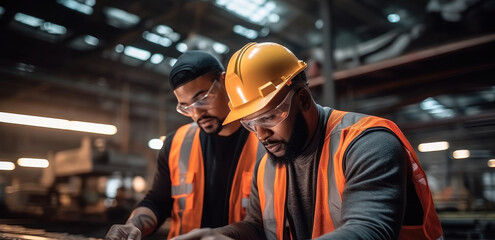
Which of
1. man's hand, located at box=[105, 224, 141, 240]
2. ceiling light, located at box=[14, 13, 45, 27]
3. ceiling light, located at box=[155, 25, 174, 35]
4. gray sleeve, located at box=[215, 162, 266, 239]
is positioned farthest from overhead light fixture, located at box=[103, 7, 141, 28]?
gray sleeve, located at box=[215, 162, 266, 239]

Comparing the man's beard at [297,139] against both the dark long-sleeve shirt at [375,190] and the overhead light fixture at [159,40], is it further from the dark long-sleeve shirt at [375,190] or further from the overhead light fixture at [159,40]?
the overhead light fixture at [159,40]

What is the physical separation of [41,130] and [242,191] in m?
11.7

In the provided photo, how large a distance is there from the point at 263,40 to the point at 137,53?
2570 mm

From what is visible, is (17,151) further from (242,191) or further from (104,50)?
(242,191)

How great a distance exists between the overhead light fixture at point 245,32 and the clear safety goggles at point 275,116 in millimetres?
6060

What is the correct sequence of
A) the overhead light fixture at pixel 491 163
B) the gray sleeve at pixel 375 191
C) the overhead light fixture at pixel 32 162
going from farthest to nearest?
the overhead light fixture at pixel 32 162, the overhead light fixture at pixel 491 163, the gray sleeve at pixel 375 191

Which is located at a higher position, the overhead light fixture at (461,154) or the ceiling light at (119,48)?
the ceiling light at (119,48)

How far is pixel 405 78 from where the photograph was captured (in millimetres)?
5758

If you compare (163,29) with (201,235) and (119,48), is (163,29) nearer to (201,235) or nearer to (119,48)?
(119,48)

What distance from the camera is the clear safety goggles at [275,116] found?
1324 millimetres

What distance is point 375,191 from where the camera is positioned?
42.1 inches

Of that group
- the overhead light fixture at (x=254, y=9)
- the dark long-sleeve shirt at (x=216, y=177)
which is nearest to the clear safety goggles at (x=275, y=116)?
the dark long-sleeve shirt at (x=216, y=177)

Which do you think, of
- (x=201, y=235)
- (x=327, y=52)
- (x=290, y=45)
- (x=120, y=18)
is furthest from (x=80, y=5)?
(x=201, y=235)

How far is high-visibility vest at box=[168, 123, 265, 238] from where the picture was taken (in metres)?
1.91
